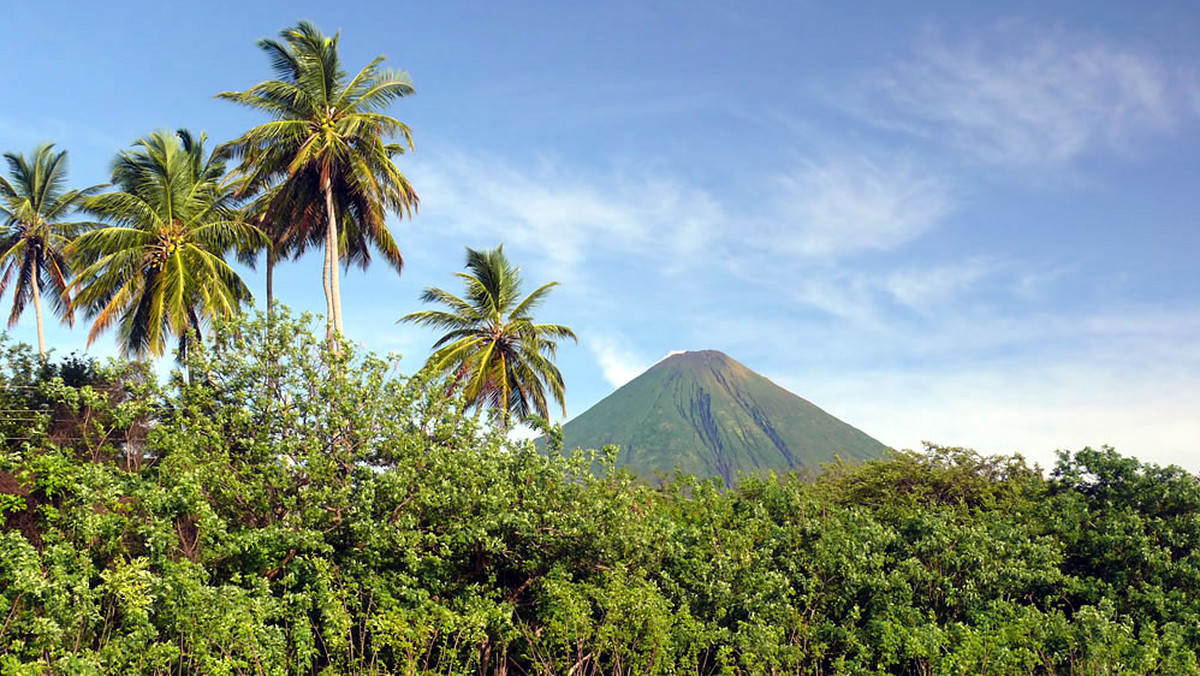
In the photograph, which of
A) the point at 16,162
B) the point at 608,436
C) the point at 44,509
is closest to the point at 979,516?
the point at 44,509

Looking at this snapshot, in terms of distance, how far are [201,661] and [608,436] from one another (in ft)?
522

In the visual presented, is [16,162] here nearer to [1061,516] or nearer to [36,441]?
[36,441]

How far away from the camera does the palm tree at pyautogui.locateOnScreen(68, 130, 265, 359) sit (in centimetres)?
2048

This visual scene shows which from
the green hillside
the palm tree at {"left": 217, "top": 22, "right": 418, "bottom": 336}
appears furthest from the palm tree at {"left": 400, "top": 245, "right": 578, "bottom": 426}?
the green hillside

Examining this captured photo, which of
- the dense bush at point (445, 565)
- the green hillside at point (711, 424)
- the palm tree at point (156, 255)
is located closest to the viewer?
the dense bush at point (445, 565)

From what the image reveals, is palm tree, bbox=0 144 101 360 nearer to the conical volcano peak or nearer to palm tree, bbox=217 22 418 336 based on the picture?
palm tree, bbox=217 22 418 336

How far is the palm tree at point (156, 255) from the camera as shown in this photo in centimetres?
2048

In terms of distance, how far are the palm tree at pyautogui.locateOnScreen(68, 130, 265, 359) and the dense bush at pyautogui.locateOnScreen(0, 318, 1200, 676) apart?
21.0ft

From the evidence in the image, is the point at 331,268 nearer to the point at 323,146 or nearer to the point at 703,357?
the point at 323,146

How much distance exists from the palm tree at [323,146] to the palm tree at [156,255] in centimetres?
176

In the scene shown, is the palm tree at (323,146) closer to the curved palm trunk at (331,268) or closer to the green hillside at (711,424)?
the curved palm trunk at (331,268)

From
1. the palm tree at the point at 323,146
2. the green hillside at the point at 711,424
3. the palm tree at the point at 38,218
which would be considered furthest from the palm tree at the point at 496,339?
the green hillside at the point at 711,424

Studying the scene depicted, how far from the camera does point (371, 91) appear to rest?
2205 cm

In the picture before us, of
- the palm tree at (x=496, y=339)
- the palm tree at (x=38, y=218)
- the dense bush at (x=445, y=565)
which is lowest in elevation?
the dense bush at (x=445, y=565)
